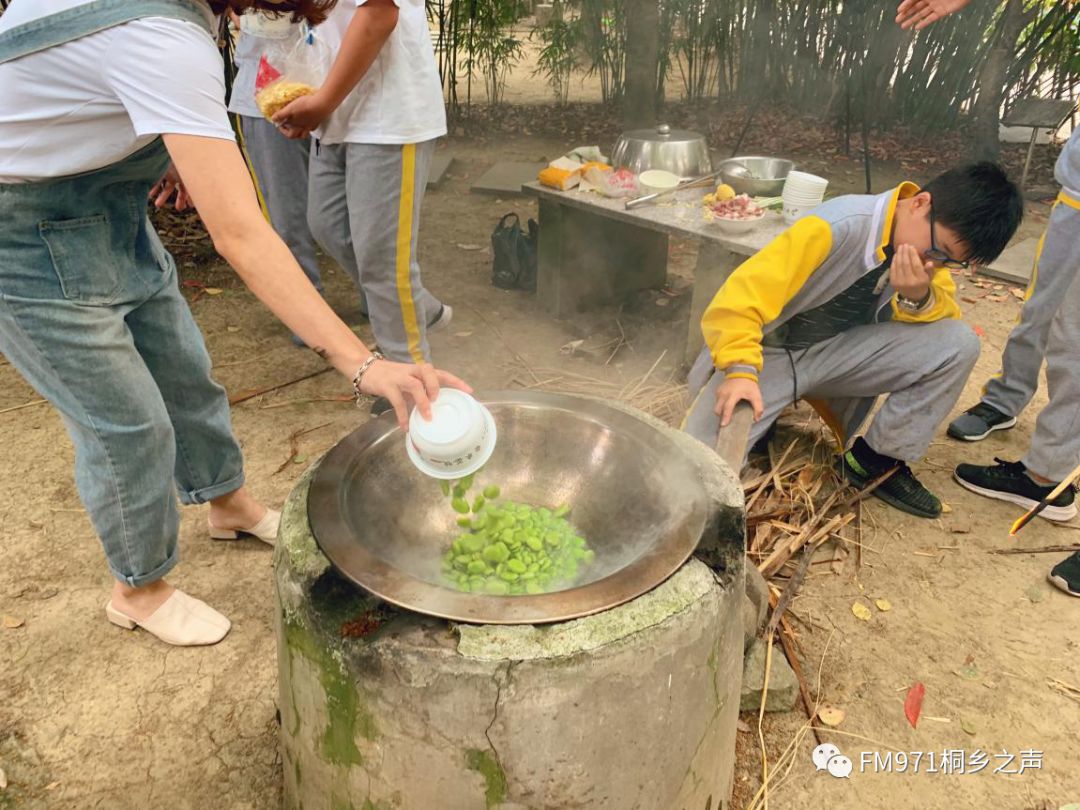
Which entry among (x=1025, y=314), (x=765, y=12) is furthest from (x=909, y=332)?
(x=765, y=12)

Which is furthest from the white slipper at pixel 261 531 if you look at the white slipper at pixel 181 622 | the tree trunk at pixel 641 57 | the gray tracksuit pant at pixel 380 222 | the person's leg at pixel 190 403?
the tree trunk at pixel 641 57

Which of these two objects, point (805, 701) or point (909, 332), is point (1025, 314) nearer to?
point (909, 332)

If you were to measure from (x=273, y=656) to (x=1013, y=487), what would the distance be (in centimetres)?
318

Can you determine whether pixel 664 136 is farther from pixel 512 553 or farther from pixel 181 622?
pixel 181 622

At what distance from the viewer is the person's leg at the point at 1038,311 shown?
10.6 feet

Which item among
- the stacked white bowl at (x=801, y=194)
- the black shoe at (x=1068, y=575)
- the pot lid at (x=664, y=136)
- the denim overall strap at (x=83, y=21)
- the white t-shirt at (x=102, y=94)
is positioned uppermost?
Result: the denim overall strap at (x=83, y=21)

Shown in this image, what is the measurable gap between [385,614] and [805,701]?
1.62m

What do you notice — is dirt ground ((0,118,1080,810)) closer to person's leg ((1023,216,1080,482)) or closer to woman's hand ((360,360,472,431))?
person's leg ((1023,216,1080,482))

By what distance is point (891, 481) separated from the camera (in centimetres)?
343

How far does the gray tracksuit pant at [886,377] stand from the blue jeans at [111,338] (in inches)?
76.4

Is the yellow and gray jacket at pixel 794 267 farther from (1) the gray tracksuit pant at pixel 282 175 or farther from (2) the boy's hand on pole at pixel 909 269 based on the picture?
(1) the gray tracksuit pant at pixel 282 175

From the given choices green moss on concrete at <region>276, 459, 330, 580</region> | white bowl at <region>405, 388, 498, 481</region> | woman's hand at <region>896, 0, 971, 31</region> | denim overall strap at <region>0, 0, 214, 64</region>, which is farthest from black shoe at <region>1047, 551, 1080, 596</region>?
denim overall strap at <region>0, 0, 214, 64</region>

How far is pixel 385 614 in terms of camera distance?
1551 mm

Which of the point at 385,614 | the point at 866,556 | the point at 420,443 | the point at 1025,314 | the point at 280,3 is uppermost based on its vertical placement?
the point at 280,3
